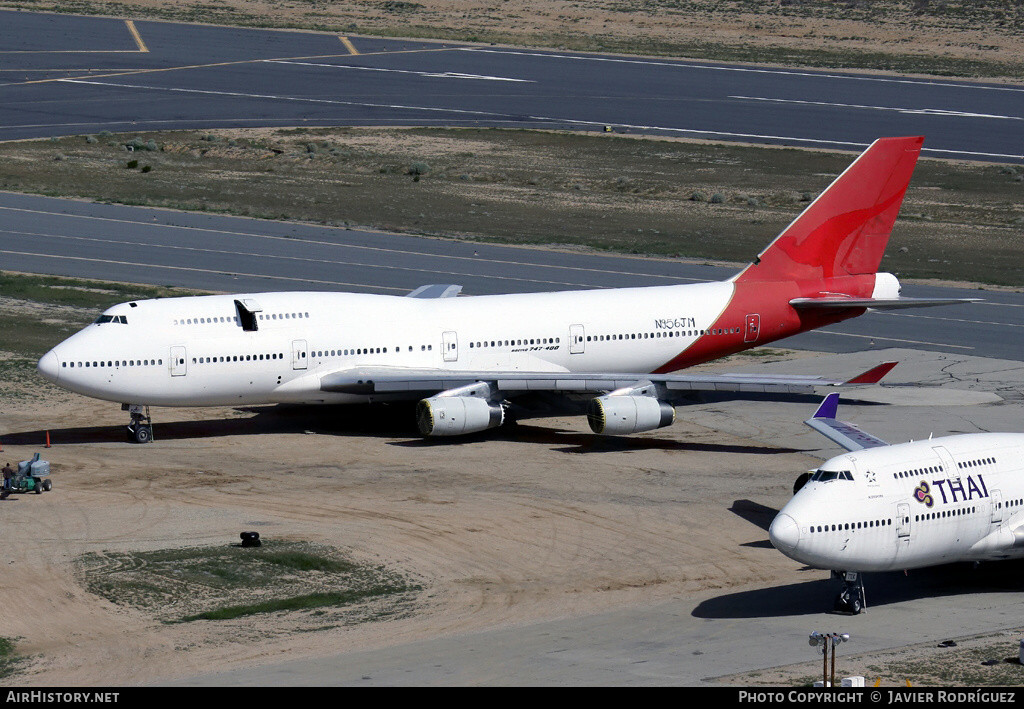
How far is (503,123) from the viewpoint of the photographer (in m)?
124

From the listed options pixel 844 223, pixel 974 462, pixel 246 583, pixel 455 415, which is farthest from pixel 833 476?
pixel 844 223

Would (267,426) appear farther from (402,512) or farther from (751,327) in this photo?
(751,327)

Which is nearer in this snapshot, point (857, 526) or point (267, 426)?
point (857, 526)

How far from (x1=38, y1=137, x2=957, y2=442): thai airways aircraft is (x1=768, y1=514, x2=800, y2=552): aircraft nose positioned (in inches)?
611

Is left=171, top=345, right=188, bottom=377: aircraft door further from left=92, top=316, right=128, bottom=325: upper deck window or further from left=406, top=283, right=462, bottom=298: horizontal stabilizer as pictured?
left=406, top=283, right=462, bottom=298: horizontal stabilizer

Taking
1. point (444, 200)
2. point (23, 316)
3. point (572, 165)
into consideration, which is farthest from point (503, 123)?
→ point (23, 316)

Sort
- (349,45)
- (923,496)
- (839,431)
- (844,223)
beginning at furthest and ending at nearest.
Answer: (349,45) < (844,223) < (839,431) < (923,496)

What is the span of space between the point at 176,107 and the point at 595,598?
Result: 95.1 meters

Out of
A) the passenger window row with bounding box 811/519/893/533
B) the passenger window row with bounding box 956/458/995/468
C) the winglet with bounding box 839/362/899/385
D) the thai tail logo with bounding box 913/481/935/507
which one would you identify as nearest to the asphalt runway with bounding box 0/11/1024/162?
the winglet with bounding box 839/362/899/385

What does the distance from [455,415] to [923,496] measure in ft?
64.6

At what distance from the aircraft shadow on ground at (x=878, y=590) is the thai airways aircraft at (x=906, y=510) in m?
1.26

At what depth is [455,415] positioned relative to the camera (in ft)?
176

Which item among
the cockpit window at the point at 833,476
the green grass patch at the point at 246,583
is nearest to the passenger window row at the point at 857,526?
the cockpit window at the point at 833,476

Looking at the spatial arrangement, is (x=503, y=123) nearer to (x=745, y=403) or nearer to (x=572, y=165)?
(x=572, y=165)
